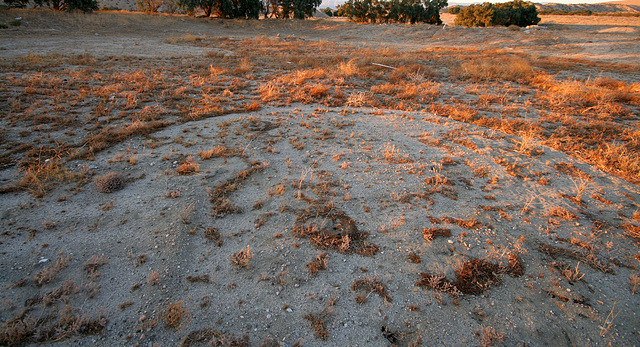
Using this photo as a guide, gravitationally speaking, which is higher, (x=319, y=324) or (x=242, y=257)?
(x=242, y=257)

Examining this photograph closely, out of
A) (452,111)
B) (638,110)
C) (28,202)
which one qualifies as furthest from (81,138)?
(638,110)

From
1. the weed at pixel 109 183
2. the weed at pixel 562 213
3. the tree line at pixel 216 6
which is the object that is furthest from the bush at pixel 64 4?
the weed at pixel 562 213

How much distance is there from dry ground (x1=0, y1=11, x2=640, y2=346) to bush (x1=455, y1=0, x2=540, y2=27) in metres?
36.2

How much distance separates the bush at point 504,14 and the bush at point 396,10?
223 inches

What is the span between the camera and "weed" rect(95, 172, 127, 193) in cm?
492

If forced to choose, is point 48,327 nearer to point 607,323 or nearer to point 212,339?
point 212,339

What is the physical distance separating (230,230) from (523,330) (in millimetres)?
3894

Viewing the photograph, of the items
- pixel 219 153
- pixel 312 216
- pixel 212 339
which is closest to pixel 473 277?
pixel 312 216

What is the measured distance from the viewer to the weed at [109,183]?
4.92 meters

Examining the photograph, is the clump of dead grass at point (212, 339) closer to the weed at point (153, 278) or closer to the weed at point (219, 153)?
the weed at point (153, 278)

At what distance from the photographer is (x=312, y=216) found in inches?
181

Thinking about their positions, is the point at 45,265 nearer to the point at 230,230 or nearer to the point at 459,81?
the point at 230,230

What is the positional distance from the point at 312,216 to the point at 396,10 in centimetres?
4765

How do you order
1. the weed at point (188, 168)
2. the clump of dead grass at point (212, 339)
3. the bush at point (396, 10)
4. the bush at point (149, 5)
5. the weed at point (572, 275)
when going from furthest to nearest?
the bush at point (396, 10), the bush at point (149, 5), the weed at point (188, 168), the weed at point (572, 275), the clump of dead grass at point (212, 339)
